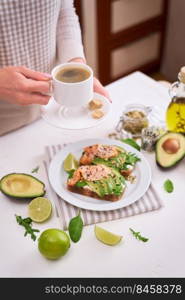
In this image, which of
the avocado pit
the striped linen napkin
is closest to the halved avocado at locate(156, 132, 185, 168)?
the avocado pit

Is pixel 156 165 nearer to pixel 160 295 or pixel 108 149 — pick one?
pixel 108 149

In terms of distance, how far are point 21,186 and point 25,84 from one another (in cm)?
29

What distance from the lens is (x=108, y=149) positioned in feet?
4.17

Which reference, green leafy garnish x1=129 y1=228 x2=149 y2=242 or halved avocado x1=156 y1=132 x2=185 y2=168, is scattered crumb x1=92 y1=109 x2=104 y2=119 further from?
green leafy garnish x1=129 y1=228 x2=149 y2=242

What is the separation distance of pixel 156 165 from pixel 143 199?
0.55ft

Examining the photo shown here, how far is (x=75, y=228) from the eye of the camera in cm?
108

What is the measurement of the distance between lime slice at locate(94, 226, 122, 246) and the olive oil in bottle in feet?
1.58

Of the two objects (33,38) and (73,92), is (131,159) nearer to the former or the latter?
(73,92)

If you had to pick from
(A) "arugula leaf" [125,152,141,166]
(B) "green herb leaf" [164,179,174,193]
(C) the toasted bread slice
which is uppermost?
(A) "arugula leaf" [125,152,141,166]

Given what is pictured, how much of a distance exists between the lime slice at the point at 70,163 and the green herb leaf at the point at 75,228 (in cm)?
20

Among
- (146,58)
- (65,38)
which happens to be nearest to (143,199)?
(65,38)

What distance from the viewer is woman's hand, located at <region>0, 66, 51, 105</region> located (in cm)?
123

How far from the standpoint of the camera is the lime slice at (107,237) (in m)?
1.07

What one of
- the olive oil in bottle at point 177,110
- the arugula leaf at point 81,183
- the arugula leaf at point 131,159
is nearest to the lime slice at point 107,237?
the arugula leaf at point 81,183
